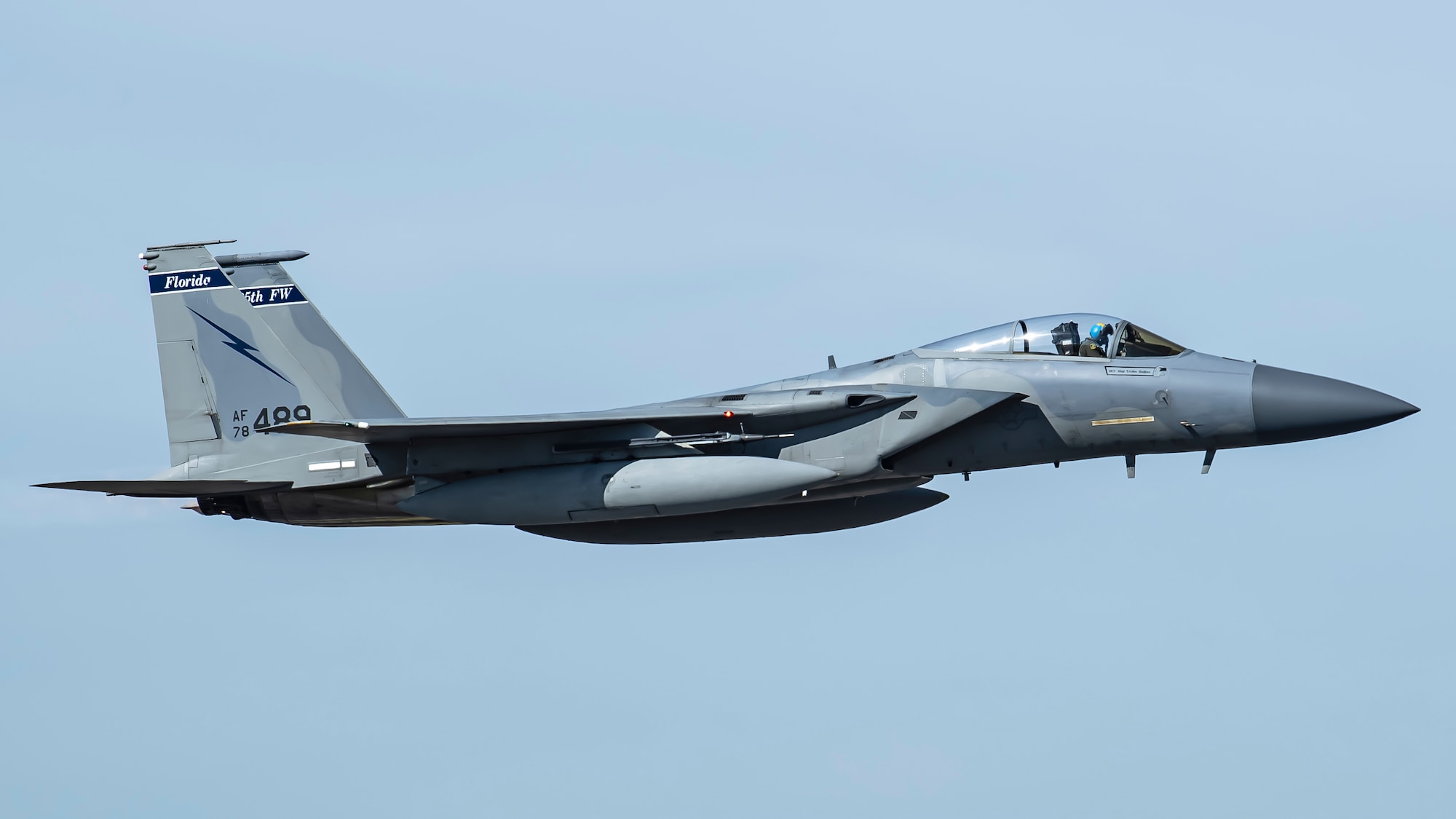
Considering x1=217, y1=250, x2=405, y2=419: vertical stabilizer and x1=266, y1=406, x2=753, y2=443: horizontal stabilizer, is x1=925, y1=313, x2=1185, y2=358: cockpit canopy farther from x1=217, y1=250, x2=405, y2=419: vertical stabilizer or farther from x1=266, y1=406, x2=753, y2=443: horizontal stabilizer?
x1=217, y1=250, x2=405, y2=419: vertical stabilizer

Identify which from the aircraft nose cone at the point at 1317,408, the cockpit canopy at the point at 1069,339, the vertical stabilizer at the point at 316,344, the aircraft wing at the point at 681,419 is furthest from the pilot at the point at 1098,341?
the vertical stabilizer at the point at 316,344

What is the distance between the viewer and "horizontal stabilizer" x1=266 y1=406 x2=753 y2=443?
57.2 ft

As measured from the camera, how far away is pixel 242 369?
64.3 ft

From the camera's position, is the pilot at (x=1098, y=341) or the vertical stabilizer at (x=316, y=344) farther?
the vertical stabilizer at (x=316, y=344)

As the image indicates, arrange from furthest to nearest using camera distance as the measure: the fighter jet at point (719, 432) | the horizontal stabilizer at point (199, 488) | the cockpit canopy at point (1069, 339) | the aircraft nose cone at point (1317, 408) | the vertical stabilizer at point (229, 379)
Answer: the vertical stabilizer at point (229, 379)
the horizontal stabilizer at point (199, 488)
the cockpit canopy at point (1069, 339)
the fighter jet at point (719, 432)
the aircraft nose cone at point (1317, 408)

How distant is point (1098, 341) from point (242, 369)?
10.1 m

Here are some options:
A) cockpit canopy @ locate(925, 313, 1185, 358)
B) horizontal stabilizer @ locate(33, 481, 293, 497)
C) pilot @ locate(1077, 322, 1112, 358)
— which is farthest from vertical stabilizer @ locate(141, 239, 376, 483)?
pilot @ locate(1077, 322, 1112, 358)

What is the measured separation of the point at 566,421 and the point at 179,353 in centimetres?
541

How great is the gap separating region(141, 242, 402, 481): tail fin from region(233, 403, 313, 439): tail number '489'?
0.04 feet

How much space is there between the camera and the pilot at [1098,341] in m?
17.3

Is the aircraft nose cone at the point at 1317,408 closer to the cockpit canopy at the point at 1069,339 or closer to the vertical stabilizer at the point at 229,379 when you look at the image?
the cockpit canopy at the point at 1069,339

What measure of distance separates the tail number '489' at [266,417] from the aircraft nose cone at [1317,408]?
10.9m

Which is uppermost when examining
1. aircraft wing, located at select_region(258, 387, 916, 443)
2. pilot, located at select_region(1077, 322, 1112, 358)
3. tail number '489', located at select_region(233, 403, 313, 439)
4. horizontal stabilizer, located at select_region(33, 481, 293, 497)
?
tail number '489', located at select_region(233, 403, 313, 439)

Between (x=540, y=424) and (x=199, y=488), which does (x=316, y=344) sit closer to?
(x=199, y=488)
